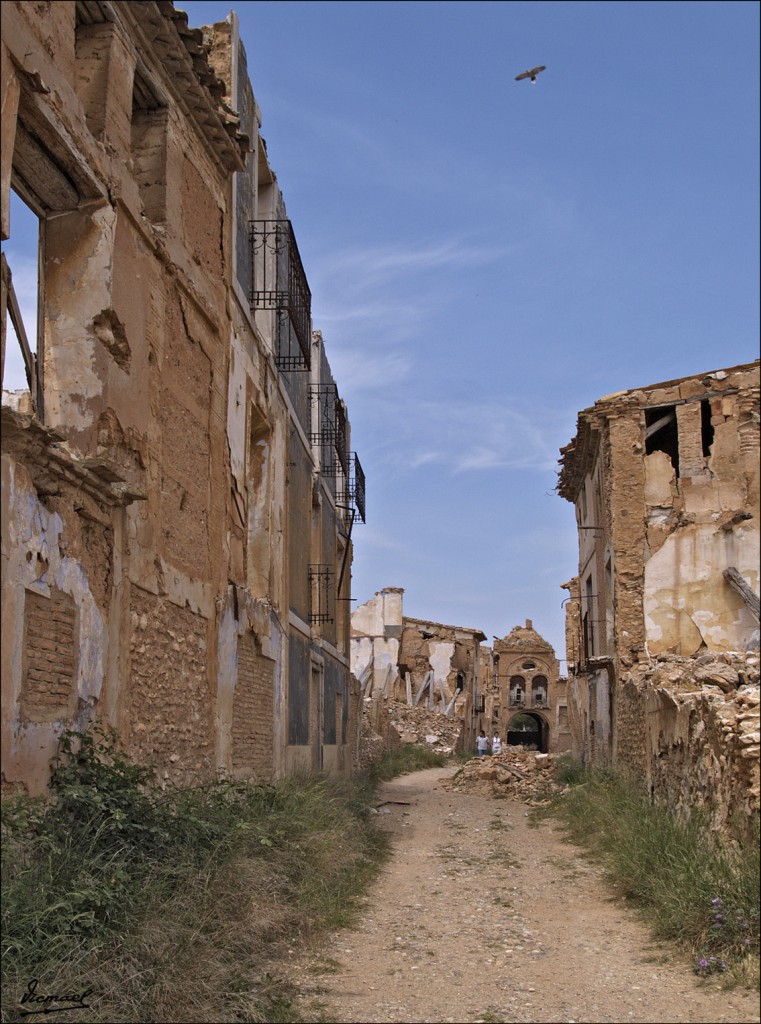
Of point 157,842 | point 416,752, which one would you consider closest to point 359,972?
point 157,842

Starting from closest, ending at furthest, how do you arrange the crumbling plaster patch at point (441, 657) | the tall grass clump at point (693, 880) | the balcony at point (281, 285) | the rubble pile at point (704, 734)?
the tall grass clump at point (693, 880), the rubble pile at point (704, 734), the balcony at point (281, 285), the crumbling plaster patch at point (441, 657)

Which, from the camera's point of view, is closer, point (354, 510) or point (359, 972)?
point (359, 972)

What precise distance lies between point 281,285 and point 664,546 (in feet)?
24.1

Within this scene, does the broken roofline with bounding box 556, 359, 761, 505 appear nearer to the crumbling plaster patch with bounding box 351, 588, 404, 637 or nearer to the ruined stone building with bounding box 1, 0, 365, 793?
Result: the ruined stone building with bounding box 1, 0, 365, 793

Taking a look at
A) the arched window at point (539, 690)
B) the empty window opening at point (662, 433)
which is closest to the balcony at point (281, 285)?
the empty window opening at point (662, 433)

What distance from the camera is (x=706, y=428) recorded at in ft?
51.8

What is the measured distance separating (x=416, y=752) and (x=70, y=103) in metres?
25.8

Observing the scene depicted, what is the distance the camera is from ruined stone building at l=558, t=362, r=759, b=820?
13.0 m

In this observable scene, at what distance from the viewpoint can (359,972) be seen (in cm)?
648

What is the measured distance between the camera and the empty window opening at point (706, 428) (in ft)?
50.2

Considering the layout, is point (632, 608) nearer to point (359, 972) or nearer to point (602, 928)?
point (602, 928)

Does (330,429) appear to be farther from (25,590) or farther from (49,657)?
(25,590)

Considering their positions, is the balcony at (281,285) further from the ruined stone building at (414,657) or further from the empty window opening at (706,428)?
the ruined stone building at (414,657)

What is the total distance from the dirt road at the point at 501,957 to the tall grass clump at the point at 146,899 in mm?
421
